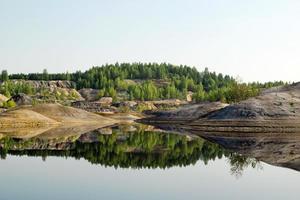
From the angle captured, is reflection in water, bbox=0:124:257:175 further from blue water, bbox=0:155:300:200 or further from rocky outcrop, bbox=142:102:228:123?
rocky outcrop, bbox=142:102:228:123

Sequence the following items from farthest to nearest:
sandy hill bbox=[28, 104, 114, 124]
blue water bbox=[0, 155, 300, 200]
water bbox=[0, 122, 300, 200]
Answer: sandy hill bbox=[28, 104, 114, 124] → water bbox=[0, 122, 300, 200] → blue water bbox=[0, 155, 300, 200]

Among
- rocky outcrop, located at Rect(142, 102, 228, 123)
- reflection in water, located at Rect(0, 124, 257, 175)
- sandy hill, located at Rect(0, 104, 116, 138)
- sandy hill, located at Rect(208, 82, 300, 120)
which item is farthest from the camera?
rocky outcrop, located at Rect(142, 102, 228, 123)

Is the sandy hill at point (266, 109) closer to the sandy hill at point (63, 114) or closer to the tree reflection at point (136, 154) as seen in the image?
the sandy hill at point (63, 114)

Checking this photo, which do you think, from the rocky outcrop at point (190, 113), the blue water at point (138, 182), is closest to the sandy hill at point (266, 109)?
the rocky outcrop at point (190, 113)

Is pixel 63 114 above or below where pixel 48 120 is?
above

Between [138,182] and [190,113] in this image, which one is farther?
[190,113]

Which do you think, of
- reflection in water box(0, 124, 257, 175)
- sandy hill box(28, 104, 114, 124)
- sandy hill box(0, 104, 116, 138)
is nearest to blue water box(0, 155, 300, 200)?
reflection in water box(0, 124, 257, 175)

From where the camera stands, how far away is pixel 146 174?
42.6 meters

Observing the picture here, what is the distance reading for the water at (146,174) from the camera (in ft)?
108

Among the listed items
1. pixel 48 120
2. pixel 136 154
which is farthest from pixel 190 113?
pixel 136 154

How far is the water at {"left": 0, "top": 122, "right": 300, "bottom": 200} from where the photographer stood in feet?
108

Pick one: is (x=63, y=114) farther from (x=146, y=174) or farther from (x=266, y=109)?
(x=146, y=174)

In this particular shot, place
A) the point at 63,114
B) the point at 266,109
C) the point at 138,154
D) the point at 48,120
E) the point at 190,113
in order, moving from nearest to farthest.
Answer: the point at 138,154, the point at 266,109, the point at 48,120, the point at 63,114, the point at 190,113

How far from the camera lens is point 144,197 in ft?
102
